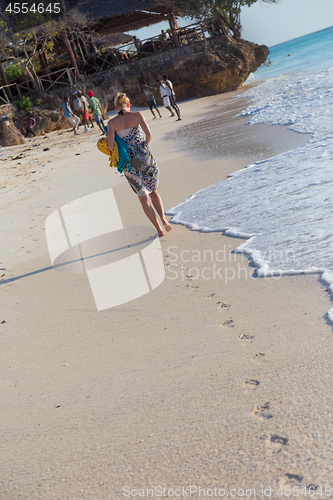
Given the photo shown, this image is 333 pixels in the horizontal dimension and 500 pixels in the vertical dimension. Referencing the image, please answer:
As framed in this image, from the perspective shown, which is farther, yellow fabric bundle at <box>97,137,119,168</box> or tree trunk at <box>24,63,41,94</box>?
tree trunk at <box>24,63,41,94</box>

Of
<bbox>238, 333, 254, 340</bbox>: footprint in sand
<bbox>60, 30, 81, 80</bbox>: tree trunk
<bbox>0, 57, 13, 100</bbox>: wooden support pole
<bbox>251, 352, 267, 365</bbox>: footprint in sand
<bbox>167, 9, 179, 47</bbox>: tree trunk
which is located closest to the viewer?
<bbox>251, 352, 267, 365</bbox>: footprint in sand

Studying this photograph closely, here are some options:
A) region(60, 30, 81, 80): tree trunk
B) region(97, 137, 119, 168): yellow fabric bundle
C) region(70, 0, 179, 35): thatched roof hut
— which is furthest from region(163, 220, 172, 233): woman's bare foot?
region(70, 0, 179, 35): thatched roof hut

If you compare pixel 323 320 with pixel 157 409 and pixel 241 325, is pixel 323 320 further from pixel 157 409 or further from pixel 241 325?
pixel 157 409

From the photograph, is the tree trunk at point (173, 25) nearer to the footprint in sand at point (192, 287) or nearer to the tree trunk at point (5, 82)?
the tree trunk at point (5, 82)

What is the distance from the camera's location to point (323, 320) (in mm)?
2383

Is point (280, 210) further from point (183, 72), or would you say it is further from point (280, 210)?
point (183, 72)

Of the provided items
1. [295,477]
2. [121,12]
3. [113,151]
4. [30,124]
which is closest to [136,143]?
[113,151]

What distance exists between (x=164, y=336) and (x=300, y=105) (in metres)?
10.4

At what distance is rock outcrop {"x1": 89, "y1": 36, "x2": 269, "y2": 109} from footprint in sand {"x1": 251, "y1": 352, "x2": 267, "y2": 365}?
21328 mm

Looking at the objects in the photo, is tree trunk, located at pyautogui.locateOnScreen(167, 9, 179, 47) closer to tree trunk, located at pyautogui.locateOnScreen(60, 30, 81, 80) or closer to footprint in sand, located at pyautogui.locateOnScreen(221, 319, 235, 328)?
tree trunk, located at pyautogui.locateOnScreen(60, 30, 81, 80)

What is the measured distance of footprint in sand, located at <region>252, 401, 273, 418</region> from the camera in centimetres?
183

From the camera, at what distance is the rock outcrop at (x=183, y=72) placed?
21.5 metres

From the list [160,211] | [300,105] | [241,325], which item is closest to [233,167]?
[160,211]

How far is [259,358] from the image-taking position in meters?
2.21
